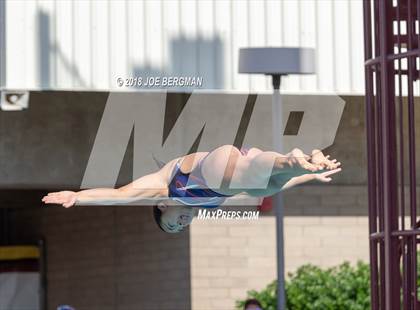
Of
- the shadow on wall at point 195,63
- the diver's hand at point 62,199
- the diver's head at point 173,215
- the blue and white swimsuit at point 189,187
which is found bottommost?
the diver's hand at point 62,199

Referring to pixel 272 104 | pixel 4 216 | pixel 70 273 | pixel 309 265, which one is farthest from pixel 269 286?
pixel 4 216

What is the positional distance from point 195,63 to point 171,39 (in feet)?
1.14

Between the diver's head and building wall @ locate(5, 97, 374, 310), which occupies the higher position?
building wall @ locate(5, 97, 374, 310)

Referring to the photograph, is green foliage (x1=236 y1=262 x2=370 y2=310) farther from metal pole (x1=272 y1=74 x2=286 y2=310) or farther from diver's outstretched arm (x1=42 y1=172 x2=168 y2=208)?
diver's outstretched arm (x1=42 y1=172 x2=168 y2=208)

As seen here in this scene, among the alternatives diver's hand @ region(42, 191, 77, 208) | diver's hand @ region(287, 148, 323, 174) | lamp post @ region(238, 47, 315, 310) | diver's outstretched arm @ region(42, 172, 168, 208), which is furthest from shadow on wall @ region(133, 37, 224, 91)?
diver's hand @ region(287, 148, 323, 174)

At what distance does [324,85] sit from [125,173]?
94.4 inches

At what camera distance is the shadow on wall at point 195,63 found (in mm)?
13102

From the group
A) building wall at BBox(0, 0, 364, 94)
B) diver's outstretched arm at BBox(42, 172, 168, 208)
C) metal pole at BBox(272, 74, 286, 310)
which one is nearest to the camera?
diver's outstretched arm at BBox(42, 172, 168, 208)

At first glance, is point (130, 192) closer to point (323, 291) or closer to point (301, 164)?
point (301, 164)

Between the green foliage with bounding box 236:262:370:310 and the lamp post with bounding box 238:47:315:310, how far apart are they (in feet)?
2.92
